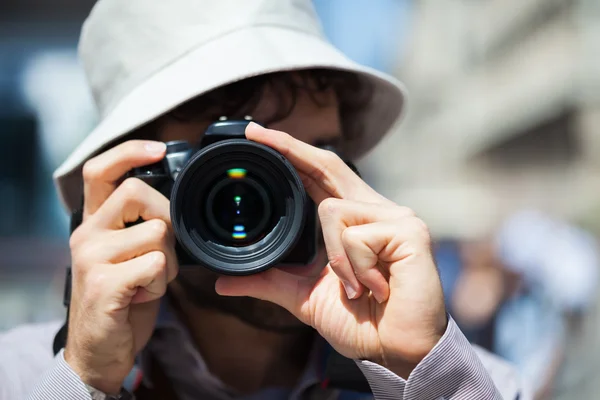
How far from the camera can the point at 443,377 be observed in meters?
1.26

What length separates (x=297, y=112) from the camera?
1640 millimetres

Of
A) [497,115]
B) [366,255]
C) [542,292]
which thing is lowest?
[497,115]

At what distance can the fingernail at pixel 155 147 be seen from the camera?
1427 mm

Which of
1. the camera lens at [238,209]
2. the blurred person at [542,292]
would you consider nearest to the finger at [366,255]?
the camera lens at [238,209]

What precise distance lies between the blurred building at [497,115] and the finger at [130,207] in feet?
25.9

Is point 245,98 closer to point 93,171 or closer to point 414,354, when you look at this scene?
point 93,171

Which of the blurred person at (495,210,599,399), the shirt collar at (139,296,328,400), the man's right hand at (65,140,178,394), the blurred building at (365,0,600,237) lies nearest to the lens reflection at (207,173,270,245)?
the man's right hand at (65,140,178,394)

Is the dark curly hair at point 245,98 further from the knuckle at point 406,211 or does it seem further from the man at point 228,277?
the knuckle at point 406,211

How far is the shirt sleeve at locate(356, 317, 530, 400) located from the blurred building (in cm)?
784

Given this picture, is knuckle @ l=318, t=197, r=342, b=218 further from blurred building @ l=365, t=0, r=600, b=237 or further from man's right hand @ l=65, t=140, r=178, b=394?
blurred building @ l=365, t=0, r=600, b=237

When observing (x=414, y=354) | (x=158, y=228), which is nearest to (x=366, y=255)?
(x=414, y=354)

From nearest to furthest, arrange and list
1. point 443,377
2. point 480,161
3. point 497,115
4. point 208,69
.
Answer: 1. point 443,377
2. point 208,69
3. point 497,115
4. point 480,161

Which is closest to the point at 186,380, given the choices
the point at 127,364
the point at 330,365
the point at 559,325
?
the point at 127,364

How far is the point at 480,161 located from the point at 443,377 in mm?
18152
